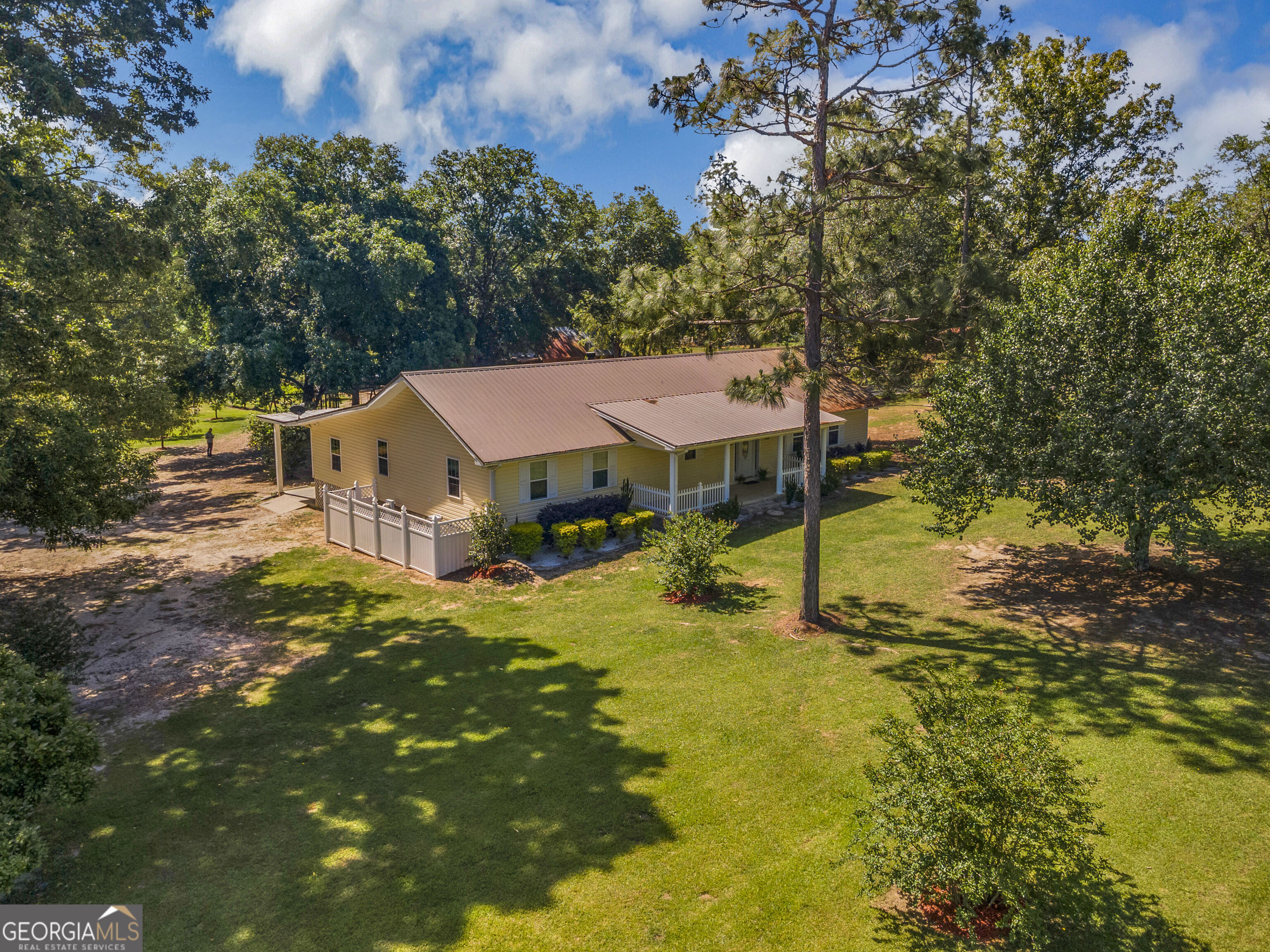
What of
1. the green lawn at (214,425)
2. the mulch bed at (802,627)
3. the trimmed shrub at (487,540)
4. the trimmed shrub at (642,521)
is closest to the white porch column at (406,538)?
the trimmed shrub at (487,540)

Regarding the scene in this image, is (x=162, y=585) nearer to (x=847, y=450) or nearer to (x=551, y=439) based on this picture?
(x=551, y=439)

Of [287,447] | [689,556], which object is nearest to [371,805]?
[689,556]

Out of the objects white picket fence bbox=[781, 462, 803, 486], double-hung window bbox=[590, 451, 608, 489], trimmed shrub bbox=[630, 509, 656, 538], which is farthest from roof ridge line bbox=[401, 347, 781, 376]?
trimmed shrub bbox=[630, 509, 656, 538]

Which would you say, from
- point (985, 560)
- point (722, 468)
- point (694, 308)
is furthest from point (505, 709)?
point (722, 468)

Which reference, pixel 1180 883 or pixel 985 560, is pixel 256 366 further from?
pixel 1180 883

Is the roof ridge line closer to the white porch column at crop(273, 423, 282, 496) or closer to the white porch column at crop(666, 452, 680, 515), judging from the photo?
the white porch column at crop(666, 452, 680, 515)

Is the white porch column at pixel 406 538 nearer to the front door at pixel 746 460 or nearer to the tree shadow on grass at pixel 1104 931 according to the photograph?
the front door at pixel 746 460
